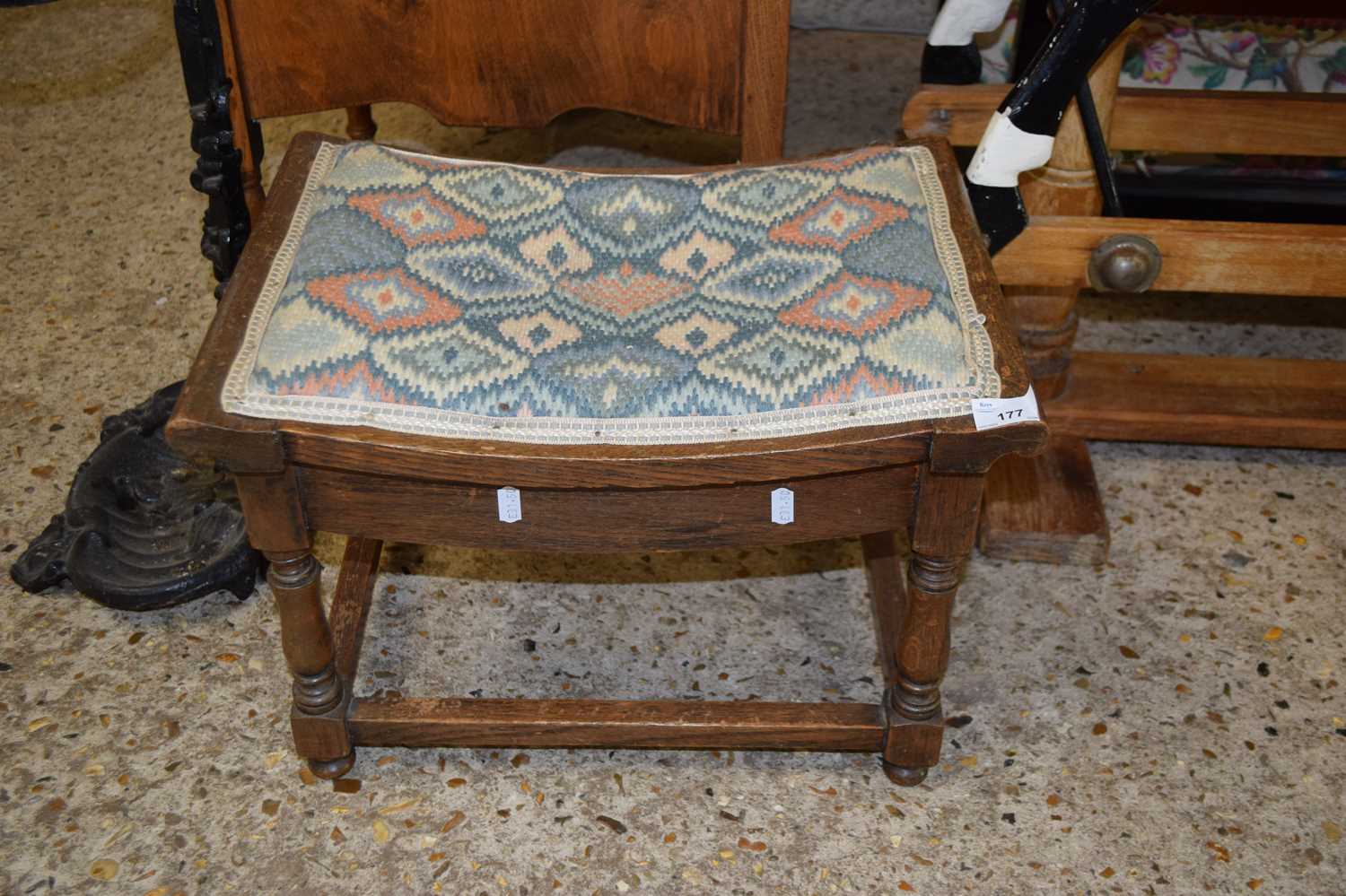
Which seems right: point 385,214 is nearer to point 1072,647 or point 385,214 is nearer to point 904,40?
point 1072,647

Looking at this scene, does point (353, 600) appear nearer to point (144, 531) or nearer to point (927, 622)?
point (144, 531)

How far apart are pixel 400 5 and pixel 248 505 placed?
0.70 m

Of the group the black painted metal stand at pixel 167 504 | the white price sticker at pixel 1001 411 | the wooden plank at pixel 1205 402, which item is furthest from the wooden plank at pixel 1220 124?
the black painted metal stand at pixel 167 504

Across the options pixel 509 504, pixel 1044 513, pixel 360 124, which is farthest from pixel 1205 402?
pixel 360 124

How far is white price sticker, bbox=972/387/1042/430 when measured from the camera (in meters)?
1.27

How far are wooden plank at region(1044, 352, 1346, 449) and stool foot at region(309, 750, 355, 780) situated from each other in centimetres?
106

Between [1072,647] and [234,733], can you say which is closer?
[234,733]

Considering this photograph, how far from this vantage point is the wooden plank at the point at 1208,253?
1.69m

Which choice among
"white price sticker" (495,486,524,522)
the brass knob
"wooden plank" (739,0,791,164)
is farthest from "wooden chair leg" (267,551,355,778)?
the brass knob

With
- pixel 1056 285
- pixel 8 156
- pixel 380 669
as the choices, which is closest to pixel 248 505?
pixel 380 669

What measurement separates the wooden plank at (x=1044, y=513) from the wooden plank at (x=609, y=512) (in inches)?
21.2

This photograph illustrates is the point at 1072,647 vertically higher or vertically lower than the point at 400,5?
lower

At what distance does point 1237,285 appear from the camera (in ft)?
5.69

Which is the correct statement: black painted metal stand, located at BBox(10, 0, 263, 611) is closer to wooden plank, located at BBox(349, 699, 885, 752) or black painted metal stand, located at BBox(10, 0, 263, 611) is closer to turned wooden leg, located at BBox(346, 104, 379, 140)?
wooden plank, located at BBox(349, 699, 885, 752)
